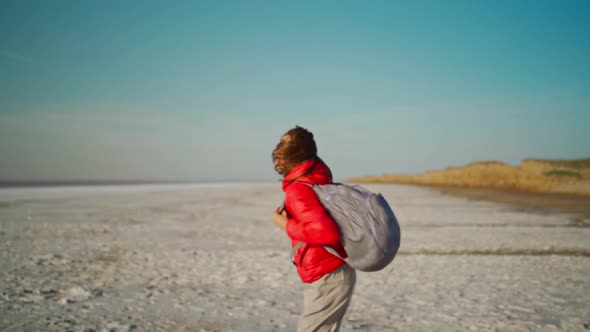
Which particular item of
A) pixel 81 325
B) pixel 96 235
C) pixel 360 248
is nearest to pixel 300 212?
pixel 360 248

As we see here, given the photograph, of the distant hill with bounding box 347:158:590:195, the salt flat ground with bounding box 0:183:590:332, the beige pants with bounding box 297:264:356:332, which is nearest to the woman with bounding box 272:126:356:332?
the beige pants with bounding box 297:264:356:332

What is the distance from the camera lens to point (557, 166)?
113 feet

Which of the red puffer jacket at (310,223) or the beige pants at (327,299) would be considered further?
the beige pants at (327,299)

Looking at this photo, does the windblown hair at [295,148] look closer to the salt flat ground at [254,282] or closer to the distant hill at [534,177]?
the salt flat ground at [254,282]

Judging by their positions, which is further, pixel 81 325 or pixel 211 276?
pixel 211 276

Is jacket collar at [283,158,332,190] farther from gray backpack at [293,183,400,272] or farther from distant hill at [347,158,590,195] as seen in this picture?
distant hill at [347,158,590,195]

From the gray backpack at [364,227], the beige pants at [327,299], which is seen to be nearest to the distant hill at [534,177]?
the beige pants at [327,299]

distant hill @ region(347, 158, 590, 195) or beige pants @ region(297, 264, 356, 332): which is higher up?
beige pants @ region(297, 264, 356, 332)

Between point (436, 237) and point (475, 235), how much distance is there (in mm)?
1106

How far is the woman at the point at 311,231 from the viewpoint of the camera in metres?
2.01

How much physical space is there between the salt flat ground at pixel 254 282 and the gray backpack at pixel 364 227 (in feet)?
8.22

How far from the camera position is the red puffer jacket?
2.00 metres

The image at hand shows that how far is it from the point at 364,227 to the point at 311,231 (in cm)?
26

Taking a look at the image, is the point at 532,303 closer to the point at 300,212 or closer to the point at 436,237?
the point at 300,212
